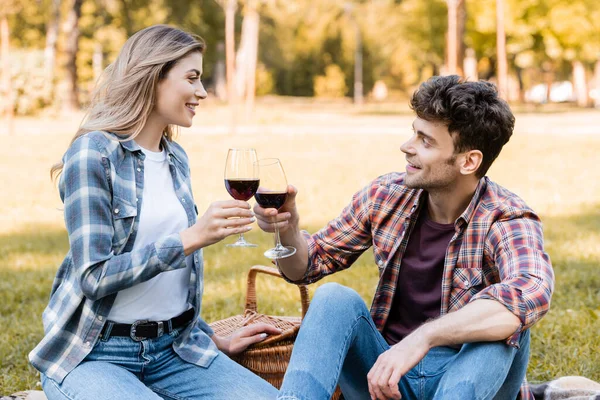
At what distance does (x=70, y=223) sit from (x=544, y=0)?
122 feet

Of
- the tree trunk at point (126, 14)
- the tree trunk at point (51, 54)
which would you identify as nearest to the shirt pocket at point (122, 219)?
the tree trunk at point (51, 54)

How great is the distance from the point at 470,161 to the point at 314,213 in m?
6.55

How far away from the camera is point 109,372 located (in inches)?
117

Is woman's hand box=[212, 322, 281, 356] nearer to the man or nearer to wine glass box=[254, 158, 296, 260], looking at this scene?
the man

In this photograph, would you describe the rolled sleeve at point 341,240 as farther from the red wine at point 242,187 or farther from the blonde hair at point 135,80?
the blonde hair at point 135,80

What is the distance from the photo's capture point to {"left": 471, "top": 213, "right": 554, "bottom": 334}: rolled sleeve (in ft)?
9.48

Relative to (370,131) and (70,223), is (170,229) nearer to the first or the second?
(70,223)

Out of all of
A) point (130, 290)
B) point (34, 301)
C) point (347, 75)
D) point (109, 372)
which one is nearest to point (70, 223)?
point (130, 290)

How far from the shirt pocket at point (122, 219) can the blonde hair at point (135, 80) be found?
29 cm

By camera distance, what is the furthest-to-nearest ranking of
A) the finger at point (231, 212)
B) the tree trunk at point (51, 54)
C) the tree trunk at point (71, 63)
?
the tree trunk at point (71, 63) → the tree trunk at point (51, 54) → the finger at point (231, 212)

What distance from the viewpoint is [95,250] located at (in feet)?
9.52

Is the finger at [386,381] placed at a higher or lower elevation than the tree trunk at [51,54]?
lower

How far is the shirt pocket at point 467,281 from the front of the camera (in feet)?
10.6

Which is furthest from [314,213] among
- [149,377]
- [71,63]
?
[71,63]
